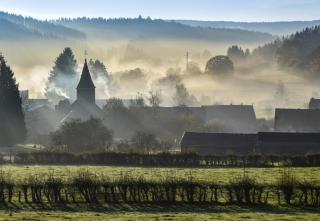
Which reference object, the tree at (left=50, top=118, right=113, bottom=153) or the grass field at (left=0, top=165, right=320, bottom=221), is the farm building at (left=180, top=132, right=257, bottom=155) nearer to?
the tree at (left=50, top=118, right=113, bottom=153)

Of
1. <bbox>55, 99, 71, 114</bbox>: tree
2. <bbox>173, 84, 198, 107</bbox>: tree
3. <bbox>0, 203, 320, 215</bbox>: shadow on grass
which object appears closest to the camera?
<bbox>0, 203, 320, 215</bbox>: shadow on grass

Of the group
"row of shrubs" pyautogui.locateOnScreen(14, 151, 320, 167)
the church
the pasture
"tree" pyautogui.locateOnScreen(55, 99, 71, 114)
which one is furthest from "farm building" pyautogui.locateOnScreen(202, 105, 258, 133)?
the pasture

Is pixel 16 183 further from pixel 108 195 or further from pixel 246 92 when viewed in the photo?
pixel 246 92

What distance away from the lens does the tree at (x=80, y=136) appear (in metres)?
77.5

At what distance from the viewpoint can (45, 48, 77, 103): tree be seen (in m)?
153

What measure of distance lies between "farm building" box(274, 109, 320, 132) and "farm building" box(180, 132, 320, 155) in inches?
1096

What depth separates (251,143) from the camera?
8188cm

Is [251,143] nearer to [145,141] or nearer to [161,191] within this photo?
[145,141]

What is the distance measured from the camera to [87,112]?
9912 cm

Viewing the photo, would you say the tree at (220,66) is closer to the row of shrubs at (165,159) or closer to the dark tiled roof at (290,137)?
the dark tiled roof at (290,137)

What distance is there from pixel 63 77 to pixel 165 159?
9617 cm

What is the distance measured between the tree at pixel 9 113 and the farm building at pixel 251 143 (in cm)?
2172

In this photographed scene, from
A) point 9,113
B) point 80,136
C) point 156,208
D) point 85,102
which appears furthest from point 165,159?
point 85,102

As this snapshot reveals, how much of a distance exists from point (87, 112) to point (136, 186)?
62.2 m
